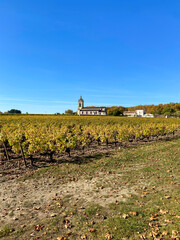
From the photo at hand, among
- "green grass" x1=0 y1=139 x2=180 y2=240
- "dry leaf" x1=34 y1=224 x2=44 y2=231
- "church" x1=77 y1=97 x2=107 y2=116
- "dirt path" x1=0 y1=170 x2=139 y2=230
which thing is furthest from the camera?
"church" x1=77 y1=97 x2=107 y2=116

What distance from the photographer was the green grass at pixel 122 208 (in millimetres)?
4426

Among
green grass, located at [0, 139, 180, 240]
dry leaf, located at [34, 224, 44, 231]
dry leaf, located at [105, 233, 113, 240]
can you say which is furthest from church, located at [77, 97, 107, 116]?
dry leaf, located at [105, 233, 113, 240]

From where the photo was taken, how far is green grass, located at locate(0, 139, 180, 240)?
443 centimetres

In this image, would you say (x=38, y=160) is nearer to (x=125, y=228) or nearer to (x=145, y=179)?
(x=145, y=179)

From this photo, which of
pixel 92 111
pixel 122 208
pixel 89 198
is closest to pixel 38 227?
pixel 89 198

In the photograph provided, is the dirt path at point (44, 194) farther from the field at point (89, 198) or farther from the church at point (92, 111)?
the church at point (92, 111)

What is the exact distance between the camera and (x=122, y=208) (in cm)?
552

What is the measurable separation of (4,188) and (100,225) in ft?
17.7

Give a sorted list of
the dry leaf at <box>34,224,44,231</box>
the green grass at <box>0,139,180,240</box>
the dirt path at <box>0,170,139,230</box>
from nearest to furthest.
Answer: the green grass at <box>0,139,180,240</box>, the dry leaf at <box>34,224,44,231</box>, the dirt path at <box>0,170,139,230</box>

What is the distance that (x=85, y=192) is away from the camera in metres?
6.91

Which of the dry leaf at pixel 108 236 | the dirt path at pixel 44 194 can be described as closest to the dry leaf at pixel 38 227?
the dirt path at pixel 44 194

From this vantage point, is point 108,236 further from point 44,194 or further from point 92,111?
point 92,111

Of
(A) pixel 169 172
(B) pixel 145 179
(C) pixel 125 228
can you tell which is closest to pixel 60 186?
(C) pixel 125 228

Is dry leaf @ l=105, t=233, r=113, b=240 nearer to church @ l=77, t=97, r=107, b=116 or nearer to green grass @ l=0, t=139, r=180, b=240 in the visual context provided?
green grass @ l=0, t=139, r=180, b=240
